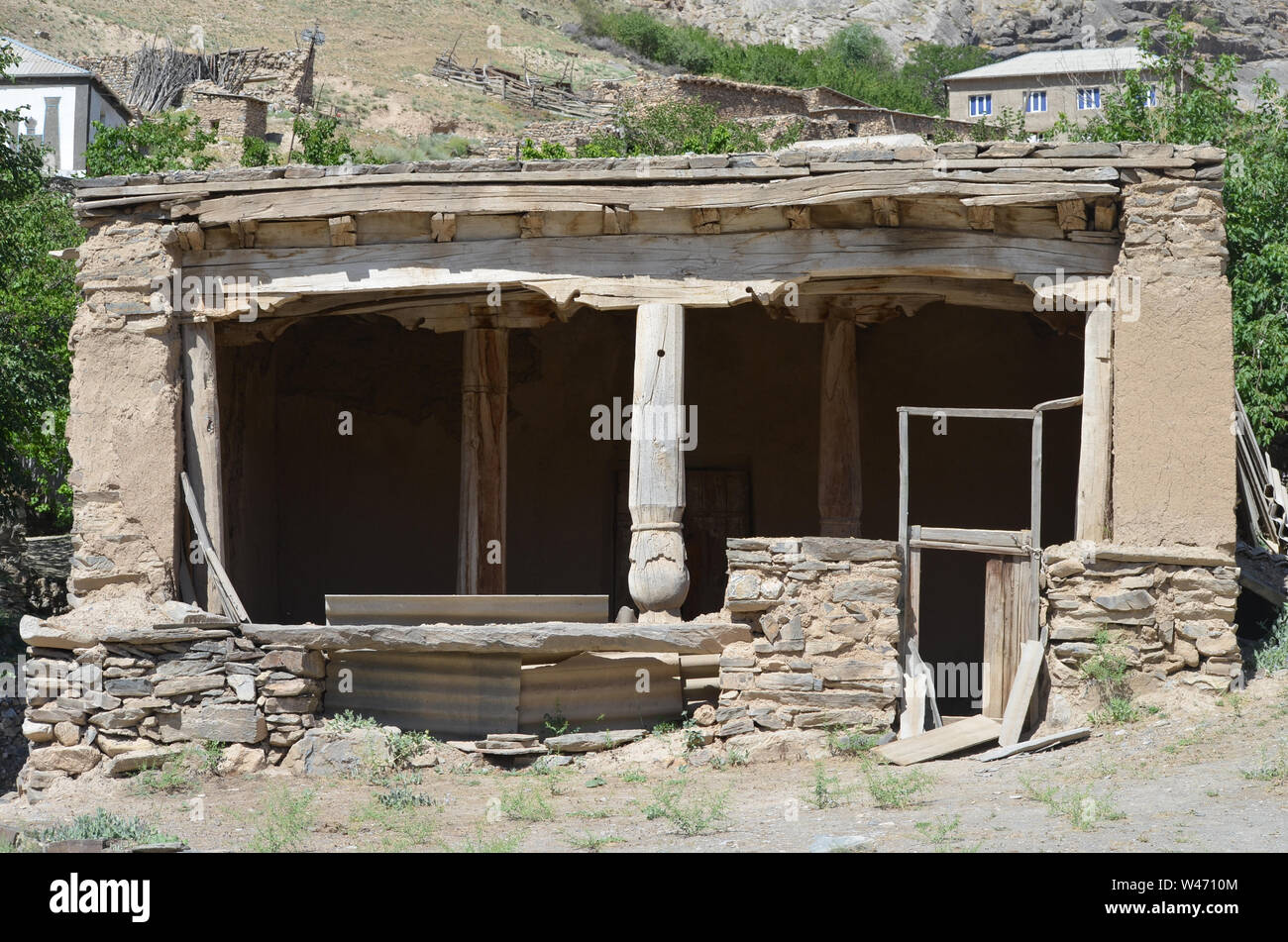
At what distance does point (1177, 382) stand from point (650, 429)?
3284 millimetres

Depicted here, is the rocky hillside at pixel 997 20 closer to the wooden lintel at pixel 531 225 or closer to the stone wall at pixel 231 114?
the stone wall at pixel 231 114

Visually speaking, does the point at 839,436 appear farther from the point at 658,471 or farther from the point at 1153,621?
the point at 1153,621

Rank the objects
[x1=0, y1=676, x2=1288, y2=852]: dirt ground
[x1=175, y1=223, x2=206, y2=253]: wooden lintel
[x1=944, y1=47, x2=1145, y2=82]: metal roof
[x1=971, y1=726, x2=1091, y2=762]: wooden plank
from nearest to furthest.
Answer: [x1=0, y1=676, x2=1288, y2=852]: dirt ground < [x1=971, y1=726, x2=1091, y2=762]: wooden plank < [x1=175, y1=223, x2=206, y2=253]: wooden lintel < [x1=944, y1=47, x2=1145, y2=82]: metal roof

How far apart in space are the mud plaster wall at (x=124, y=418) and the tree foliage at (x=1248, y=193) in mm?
9127

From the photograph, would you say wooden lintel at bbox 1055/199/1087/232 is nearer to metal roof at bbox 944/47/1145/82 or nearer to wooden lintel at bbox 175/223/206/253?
wooden lintel at bbox 175/223/206/253

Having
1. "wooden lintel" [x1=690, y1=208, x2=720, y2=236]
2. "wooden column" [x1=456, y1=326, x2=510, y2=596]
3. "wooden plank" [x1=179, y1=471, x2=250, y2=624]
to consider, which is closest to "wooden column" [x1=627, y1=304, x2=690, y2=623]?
"wooden lintel" [x1=690, y1=208, x2=720, y2=236]

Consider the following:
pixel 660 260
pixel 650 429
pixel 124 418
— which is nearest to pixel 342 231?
pixel 124 418

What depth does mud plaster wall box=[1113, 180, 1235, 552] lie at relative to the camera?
28.8 ft

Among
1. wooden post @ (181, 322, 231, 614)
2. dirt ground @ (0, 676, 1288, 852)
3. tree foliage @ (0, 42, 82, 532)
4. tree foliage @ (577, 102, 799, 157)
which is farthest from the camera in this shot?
tree foliage @ (577, 102, 799, 157)

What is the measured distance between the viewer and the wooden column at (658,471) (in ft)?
30.5

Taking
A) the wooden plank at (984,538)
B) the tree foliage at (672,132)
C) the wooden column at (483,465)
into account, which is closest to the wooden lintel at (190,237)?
the wooden column at (483,465)

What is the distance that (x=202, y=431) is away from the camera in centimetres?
975

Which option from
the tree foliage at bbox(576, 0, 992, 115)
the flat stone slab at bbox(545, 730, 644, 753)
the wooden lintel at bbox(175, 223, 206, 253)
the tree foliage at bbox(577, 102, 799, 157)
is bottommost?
the flat stone slab at bbox(545, 730, 644, 753)

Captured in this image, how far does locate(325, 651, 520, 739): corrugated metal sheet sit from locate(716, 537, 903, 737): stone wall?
1490mm
